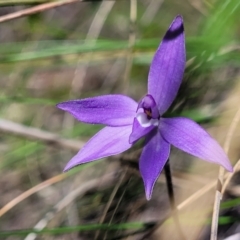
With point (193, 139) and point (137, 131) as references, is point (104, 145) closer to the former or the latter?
point (137, 131)

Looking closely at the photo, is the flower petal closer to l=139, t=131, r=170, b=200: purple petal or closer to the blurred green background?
l=139, t=131, r=170, b=200: purple petal

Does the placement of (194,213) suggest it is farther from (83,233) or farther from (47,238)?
(47,238)

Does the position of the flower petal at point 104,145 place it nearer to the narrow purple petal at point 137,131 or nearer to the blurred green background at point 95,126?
the narrow purple petal at point 137,131

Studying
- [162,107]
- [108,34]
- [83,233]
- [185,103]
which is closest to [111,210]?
[83,233]

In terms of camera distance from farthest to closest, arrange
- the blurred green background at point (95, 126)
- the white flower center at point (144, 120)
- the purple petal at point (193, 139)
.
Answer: the blurred green background at point (95, 126), the white flower center at point (144, 120), the purple petal at point (193, 139)

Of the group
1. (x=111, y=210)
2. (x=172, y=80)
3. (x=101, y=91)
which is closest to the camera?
(x=172, y=80)

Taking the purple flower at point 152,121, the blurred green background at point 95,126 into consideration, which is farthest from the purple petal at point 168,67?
the blurred green background at point 95,126
